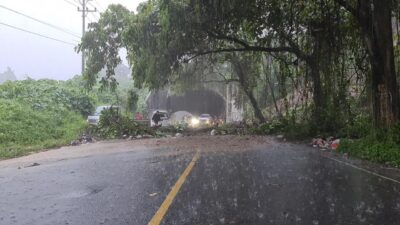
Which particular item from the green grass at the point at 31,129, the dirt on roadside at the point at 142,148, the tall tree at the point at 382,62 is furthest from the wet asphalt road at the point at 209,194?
the green grass at the point at 31,129

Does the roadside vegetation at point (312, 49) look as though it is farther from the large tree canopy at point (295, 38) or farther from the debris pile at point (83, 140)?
the debris pile at point (83, 140)

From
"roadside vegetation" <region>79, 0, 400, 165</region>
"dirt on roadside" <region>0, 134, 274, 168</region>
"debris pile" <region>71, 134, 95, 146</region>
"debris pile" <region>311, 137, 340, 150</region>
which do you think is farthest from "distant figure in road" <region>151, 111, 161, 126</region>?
"debris pile" <region>311, 137, 340, 150</region>

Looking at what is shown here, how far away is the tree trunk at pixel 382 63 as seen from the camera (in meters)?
12.7

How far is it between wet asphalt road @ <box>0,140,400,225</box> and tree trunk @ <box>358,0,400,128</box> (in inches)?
104

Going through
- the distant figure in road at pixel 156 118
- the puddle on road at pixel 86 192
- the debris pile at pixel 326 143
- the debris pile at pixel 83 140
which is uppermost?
the distant figure in road at pixel 156 118

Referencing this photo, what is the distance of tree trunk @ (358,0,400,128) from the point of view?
41.8ft

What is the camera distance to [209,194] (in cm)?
718

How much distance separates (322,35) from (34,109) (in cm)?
1895

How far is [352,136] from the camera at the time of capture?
15.6 m

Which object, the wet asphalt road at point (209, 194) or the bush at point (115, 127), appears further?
the bush at point (115, 127)

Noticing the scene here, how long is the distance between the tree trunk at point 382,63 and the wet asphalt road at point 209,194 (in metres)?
2.65

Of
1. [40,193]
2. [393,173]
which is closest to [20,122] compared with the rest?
[40,193]

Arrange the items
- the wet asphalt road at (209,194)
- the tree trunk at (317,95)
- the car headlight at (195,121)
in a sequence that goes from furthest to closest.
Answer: the car headlight at (195,121) < the tree trunk at (317,95) < the wet asphalt road at (209,194)

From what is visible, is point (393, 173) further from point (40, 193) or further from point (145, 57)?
point (145, 57)
